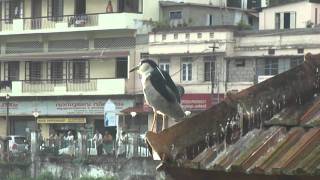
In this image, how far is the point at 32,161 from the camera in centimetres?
3522

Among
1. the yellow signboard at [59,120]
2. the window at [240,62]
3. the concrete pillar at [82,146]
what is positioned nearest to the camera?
the concrete pillar at [82,146]

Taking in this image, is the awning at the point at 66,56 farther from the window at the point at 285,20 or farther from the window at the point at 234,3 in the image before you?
the window at the point at 285,20

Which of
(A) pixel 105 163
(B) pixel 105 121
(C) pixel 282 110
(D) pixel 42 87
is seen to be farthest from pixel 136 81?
(C) pixel 282 110

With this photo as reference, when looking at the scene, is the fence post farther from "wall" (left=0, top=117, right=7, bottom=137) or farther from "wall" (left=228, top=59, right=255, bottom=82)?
"wall" (left=0, top=117, right=7, bottom=137)

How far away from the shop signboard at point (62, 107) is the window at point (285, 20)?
8.35 metres

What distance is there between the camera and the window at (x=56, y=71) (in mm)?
45500

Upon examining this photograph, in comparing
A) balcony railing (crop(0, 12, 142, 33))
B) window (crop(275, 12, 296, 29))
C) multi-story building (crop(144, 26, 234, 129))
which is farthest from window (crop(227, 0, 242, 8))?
multi-story building (crop(144, 26, 234, 129))

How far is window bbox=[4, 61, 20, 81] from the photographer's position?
155 feet

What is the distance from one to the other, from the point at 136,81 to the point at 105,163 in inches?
398

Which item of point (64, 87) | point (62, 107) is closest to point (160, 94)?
point (64, 87)

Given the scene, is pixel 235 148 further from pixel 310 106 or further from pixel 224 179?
pixel 310 106

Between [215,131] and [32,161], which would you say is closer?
[215,131]

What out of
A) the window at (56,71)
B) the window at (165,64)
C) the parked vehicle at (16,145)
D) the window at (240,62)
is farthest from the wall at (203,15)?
the parked vehicle at (16,145)

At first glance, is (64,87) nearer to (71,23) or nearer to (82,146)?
(71,23)
